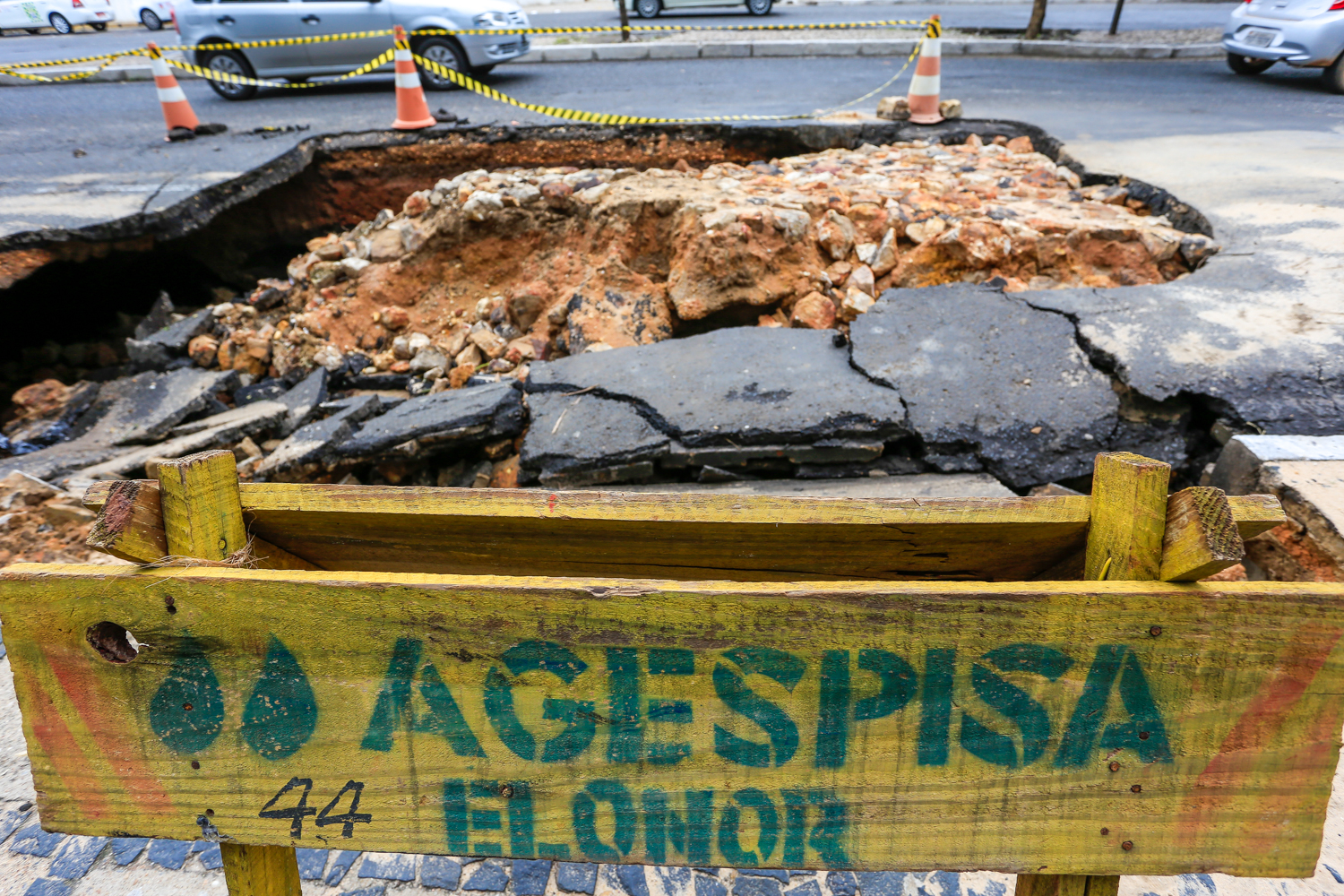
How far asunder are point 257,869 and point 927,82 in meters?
6.78

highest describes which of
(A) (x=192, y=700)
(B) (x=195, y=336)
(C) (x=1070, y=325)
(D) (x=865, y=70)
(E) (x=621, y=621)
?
(D) (x=865, y=70)

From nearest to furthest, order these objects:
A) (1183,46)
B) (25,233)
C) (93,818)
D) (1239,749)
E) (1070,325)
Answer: (1239,749), (93,818), (1070,325), (25,233), (1183,46)

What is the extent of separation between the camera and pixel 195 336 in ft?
17.4

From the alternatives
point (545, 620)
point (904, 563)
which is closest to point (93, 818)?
point (545, 620)

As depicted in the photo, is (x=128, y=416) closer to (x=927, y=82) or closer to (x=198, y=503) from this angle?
(x=198, y=503)

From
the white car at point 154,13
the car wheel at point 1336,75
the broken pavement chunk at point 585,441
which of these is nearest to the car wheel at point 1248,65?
the car wheel at point 1336,75

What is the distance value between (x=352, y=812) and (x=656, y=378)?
2.48m

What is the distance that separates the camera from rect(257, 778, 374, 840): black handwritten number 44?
110cm

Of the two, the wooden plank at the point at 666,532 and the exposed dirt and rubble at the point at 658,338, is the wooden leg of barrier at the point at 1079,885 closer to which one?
the wooden plank at the point at 666,532

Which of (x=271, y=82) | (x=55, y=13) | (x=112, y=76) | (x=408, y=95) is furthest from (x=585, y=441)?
(x=55, y=13)

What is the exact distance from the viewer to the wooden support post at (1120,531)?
3.39 ft

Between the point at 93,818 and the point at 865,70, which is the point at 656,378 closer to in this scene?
the point at 93,818

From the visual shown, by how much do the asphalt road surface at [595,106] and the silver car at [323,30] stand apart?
11.8 inches

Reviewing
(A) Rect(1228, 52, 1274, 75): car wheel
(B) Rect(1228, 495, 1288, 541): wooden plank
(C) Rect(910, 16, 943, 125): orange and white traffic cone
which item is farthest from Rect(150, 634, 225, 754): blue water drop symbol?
(A) Rect(1228, 52, 1274, 75): car wheel
